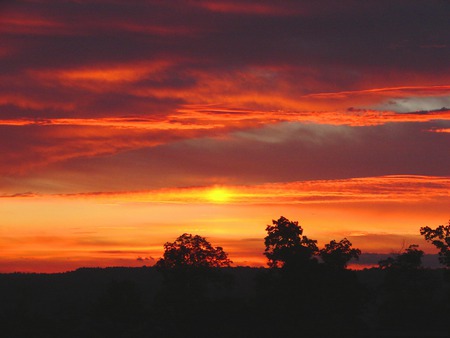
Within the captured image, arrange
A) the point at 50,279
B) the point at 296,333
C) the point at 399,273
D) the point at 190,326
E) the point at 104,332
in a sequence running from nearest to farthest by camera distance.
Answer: the point at 296,333 → the point at 190,326 → the point at 104,332 → the point at 399,273 → the point at 50,279

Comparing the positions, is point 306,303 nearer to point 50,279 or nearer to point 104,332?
point 104,332

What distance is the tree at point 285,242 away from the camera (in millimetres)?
80188

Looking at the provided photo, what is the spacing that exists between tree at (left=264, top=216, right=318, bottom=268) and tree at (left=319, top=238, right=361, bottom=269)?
381 centimetres

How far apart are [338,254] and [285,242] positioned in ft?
24.3

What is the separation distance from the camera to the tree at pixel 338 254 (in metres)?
83.9

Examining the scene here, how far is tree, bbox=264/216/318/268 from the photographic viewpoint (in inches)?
3157

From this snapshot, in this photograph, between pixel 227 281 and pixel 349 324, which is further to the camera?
pixel 227 281

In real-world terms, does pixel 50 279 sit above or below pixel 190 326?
above

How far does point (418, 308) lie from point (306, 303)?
23.9 metres

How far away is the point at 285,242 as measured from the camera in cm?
8050

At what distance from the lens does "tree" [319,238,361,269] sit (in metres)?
83.9

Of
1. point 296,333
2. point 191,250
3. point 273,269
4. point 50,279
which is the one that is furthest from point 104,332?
point 50,279

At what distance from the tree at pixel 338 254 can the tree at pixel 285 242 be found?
3.81 metres

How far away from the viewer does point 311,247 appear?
80688 mm
